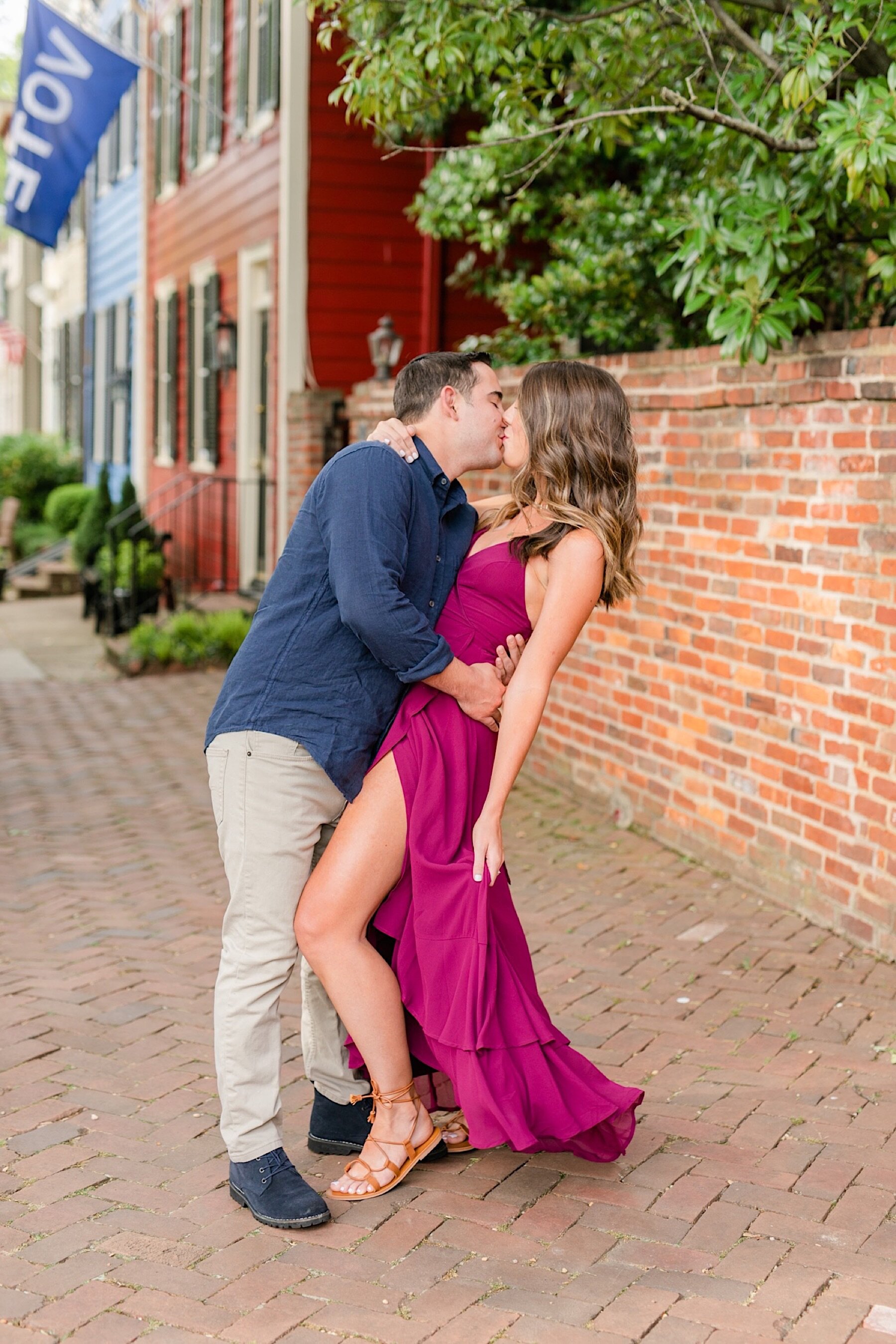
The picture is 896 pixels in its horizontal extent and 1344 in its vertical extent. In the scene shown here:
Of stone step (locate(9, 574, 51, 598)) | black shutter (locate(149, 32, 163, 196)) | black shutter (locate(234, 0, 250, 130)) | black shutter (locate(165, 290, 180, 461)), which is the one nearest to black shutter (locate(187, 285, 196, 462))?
black shutter (locate(165, 290, 180, 461))

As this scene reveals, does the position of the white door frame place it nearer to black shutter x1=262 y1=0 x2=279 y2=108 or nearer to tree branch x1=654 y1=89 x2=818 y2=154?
black shutter x1=262 y1=0 x2=279 y2=108

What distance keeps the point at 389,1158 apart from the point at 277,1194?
0.28m

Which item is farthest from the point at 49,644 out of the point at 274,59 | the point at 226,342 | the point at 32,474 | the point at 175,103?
the point at 32,474

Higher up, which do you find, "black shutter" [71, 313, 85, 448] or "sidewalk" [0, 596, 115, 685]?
"black shutter" [71, 313, 85, 448]

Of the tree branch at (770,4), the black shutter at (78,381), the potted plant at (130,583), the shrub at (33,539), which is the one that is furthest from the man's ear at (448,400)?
the black shutter at (78,381)

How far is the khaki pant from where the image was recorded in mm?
3047

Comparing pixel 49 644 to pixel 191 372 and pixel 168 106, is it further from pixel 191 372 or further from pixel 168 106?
pixel 168 106

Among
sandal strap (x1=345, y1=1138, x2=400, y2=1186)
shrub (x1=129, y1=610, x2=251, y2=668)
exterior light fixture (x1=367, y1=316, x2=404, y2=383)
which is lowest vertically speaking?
sandal strap (x1=345, y1=1138, x2=400, y2=1186)

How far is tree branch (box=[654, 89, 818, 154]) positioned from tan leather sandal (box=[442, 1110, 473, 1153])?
11.4ft

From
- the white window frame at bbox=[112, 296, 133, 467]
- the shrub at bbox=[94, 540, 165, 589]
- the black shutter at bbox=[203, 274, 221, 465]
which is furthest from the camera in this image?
the white window frame at bbox=[112, 296, 133, 467]

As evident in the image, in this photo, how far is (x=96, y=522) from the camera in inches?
661

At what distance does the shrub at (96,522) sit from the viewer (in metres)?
16.6

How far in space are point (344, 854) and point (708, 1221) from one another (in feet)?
3.63

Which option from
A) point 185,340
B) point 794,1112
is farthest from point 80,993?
point 185,340
